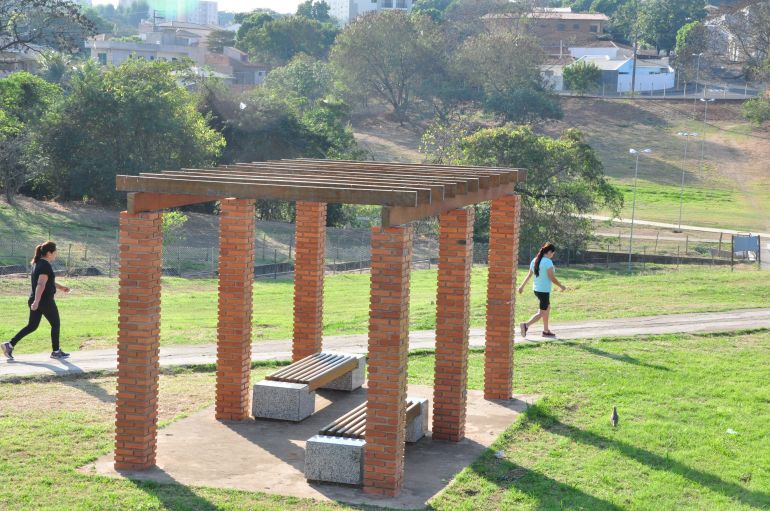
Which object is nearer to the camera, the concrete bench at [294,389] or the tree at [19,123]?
the concrete bench at [294,389]

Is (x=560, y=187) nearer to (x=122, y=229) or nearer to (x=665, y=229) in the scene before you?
(x=665, y=229)

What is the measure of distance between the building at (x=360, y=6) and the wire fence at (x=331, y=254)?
123m

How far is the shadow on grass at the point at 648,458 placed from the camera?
991 centimetres

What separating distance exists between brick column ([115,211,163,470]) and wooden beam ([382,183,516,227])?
222 cm

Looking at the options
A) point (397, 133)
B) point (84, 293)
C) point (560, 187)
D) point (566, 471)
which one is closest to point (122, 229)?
point (566, 471)

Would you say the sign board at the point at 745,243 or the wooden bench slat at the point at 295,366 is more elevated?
the wooden bench slat at the point at 295,366

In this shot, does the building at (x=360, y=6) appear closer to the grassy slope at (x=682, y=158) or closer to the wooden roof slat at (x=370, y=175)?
the grassy slope at (x=682, y=158)

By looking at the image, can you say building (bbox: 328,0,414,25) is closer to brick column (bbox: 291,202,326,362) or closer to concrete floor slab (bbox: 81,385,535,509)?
brick column (bbox: 291,202,326,362)

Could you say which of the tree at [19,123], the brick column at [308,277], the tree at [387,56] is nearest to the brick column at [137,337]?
the brick column at [308,277]

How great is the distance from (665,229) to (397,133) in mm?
33449

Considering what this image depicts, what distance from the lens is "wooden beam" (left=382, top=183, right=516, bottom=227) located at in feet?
30.6

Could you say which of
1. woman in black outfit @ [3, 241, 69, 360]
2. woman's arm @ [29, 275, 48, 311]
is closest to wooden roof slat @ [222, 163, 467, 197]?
woman in black outfit @ [3, 241, 69, 360]

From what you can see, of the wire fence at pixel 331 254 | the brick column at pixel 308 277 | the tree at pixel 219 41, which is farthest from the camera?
the tree at pixel 219 41

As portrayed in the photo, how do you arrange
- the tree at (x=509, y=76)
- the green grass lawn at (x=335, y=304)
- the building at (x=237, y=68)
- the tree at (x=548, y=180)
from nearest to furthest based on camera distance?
1. the green grass lawn at (x=335, y=304)
2. the tree at (x=548, y=180)
3. the tree at (x=509, y=76)
4. the building at (x=237, y=68)
